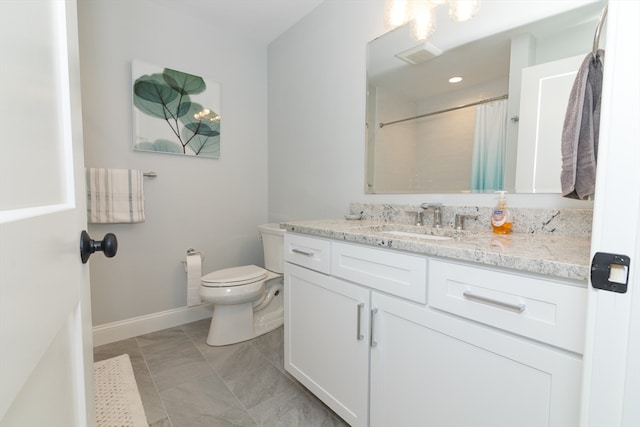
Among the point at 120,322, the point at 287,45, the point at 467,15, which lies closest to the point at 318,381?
the point at 120,322

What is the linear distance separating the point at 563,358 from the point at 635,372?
0.20 m

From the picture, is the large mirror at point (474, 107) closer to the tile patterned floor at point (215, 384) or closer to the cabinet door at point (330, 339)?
the cabinet door at point (330, 339)

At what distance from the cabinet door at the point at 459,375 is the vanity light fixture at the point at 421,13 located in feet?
4.57

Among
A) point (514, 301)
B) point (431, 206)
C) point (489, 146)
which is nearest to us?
point (514, 301)

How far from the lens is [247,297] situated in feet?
6.28

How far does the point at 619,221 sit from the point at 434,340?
0.59 meters

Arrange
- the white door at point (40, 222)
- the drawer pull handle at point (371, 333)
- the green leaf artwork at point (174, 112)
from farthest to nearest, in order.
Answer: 1. the green leaf artwork at point (174, 112)
2. the drawer pull handle at point (371, 333)
3. the white door at point (40, 222)

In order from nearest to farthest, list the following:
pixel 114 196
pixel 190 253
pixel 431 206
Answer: pixel 431 206, pixel 114 196, pixel 190 253

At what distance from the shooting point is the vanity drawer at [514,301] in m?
0.64

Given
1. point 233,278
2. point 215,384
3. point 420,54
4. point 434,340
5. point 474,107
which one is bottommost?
point 215,384

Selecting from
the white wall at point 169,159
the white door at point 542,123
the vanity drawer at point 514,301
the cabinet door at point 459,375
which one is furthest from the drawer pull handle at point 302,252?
the white wall at point 169,159

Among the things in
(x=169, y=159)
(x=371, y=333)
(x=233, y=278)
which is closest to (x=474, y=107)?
(x=371, y=333)

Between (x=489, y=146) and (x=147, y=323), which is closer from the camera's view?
(x=489, y=146)

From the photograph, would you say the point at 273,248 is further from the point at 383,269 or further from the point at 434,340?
the point at 434,340
